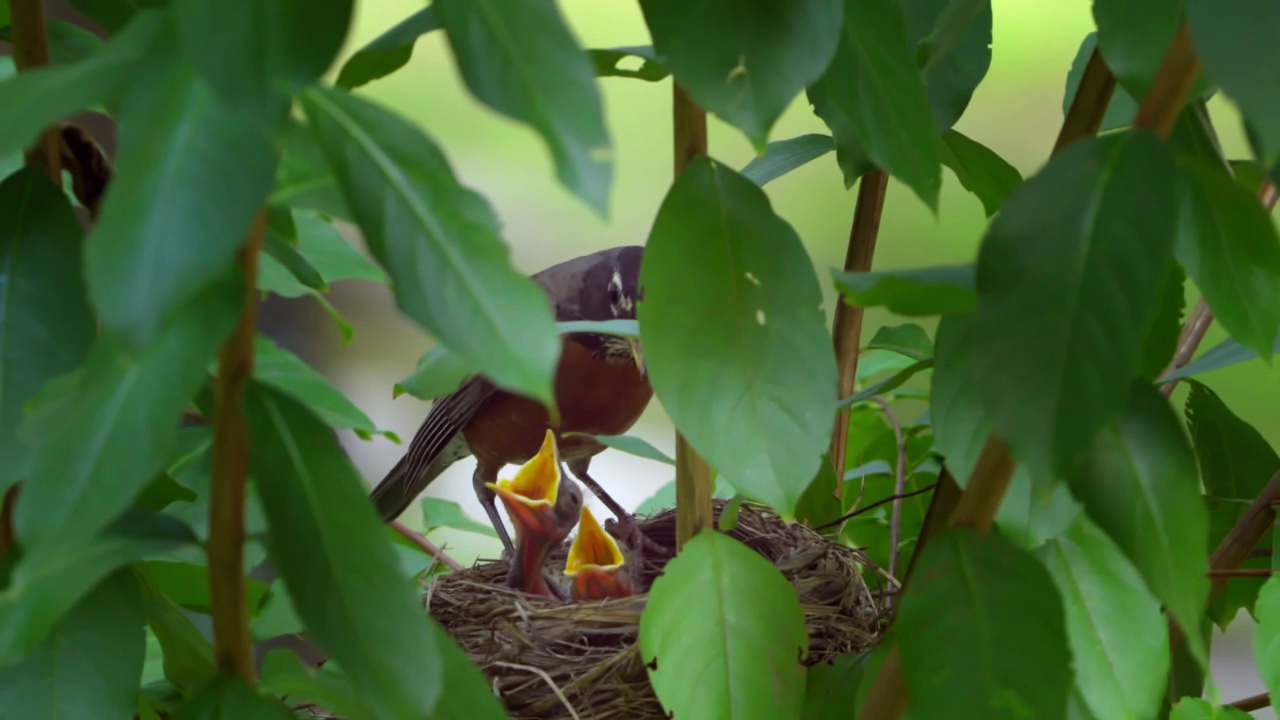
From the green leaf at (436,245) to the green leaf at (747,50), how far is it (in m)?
0.10

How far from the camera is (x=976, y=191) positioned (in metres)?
0.57

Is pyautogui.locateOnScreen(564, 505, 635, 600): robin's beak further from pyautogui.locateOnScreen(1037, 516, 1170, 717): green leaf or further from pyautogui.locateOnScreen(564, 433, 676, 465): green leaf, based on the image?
pyautogui.locateOnScreen(1037, 516, 1170, 717): green leaf

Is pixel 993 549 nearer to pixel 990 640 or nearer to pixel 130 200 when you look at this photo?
pixel 990 640

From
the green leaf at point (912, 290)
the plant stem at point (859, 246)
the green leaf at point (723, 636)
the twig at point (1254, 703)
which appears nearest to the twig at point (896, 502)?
the plant stem at point (859, 246)

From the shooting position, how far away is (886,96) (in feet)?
1.10

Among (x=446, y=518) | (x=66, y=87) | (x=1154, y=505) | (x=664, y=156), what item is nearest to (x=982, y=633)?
(x=1154, y=505)

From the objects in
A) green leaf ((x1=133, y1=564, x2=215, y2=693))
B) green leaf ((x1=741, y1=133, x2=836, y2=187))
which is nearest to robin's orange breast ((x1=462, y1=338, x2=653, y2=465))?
green leaf ((x1=741, y1=133, x2=836, y2=187))

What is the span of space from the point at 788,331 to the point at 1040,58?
3.35 ft

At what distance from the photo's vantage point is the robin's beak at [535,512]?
87 cm

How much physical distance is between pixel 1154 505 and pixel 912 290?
0.09 metres

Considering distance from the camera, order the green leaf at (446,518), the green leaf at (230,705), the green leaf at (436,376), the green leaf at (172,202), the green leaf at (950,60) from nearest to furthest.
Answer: the green leaf at (172,202)
the green leaf at (230,705)
the green leaf at (950,60)
the green leaf at (436,376)
the green leaf at (446,518)

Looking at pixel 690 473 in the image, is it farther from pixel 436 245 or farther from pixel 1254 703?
pixel 1254 703

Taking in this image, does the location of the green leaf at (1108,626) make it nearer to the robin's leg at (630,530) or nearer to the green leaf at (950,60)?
the green leaf at (950,60)

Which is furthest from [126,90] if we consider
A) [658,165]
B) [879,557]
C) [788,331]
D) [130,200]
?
[658,165]
